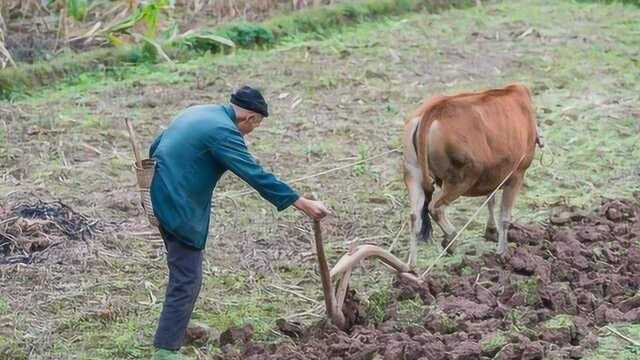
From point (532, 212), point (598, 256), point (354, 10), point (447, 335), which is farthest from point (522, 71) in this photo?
point (447, 335)

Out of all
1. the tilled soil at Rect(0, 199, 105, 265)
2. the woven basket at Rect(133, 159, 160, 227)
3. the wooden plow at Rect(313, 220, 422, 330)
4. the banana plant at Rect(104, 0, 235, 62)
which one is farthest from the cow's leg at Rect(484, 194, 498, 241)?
the banana plant at Rect(104, 0, 235, 62)

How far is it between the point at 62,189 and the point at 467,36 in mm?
7364

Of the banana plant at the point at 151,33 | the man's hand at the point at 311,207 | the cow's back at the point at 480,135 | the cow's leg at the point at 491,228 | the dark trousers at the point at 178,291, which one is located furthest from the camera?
the banana plant at the point at 151,33

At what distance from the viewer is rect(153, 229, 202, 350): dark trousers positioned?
22.3 ft

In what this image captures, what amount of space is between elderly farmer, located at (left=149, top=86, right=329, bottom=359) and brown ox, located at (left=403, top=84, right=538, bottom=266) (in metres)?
1.62

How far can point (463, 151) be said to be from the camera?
811 centimetres

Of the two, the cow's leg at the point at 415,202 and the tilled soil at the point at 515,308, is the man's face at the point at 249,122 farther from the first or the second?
the cow's leg at the point at 415,202

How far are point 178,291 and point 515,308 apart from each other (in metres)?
2.03

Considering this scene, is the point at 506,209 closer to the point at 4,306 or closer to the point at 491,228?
the point at 491,228

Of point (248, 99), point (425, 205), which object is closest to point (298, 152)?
point (425, 205)

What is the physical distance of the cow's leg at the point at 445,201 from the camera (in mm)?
8242

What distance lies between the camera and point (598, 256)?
8.32 m

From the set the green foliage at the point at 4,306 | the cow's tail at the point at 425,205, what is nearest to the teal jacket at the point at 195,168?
the green foliage at the point at 4,306

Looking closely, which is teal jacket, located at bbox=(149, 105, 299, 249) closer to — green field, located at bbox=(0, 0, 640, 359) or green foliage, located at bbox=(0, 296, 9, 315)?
green field, located at bbox=(0, 0, 640, 359)
